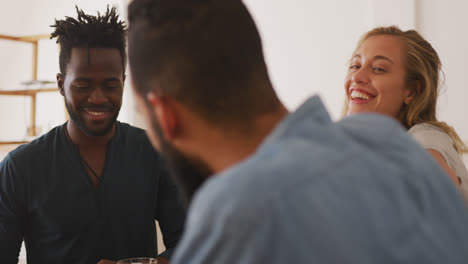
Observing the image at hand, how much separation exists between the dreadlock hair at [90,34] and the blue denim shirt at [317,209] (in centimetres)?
119

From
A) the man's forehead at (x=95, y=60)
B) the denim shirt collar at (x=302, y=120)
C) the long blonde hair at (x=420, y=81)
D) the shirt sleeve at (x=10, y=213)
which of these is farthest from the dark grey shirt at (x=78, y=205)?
→ the denim shirt collar at (x=302, y=120)

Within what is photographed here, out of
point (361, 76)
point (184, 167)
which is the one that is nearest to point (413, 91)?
point (361, 76)

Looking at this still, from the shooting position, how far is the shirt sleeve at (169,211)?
5.74ft

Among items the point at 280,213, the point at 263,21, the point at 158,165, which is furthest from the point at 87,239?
the point at 263,21

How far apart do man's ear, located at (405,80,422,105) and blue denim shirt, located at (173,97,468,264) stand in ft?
4.20

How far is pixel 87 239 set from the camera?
163 cm

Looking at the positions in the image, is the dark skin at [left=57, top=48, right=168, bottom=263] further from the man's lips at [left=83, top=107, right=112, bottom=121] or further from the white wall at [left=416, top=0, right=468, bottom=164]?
the white wall at [left=416, top=0, right=468, bottom=164]

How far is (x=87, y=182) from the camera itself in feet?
5.56

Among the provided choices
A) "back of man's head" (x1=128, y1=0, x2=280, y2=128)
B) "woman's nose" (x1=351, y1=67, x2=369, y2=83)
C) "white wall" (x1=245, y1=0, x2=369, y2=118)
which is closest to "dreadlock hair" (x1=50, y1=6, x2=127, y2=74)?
"woman's nose" (x1=351, y1=67, x2=369, y2=83)

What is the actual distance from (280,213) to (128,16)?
1.52 ft

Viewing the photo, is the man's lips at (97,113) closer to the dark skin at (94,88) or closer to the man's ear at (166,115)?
the dark skin at (94,88)

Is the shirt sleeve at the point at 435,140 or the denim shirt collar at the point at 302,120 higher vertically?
the denim shirt collar at the point at 302,120

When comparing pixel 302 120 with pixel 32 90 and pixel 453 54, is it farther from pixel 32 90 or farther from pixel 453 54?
pixel 32 90

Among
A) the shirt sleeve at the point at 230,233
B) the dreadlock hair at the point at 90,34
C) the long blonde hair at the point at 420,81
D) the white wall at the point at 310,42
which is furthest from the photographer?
the white wall at the point at 310,42
